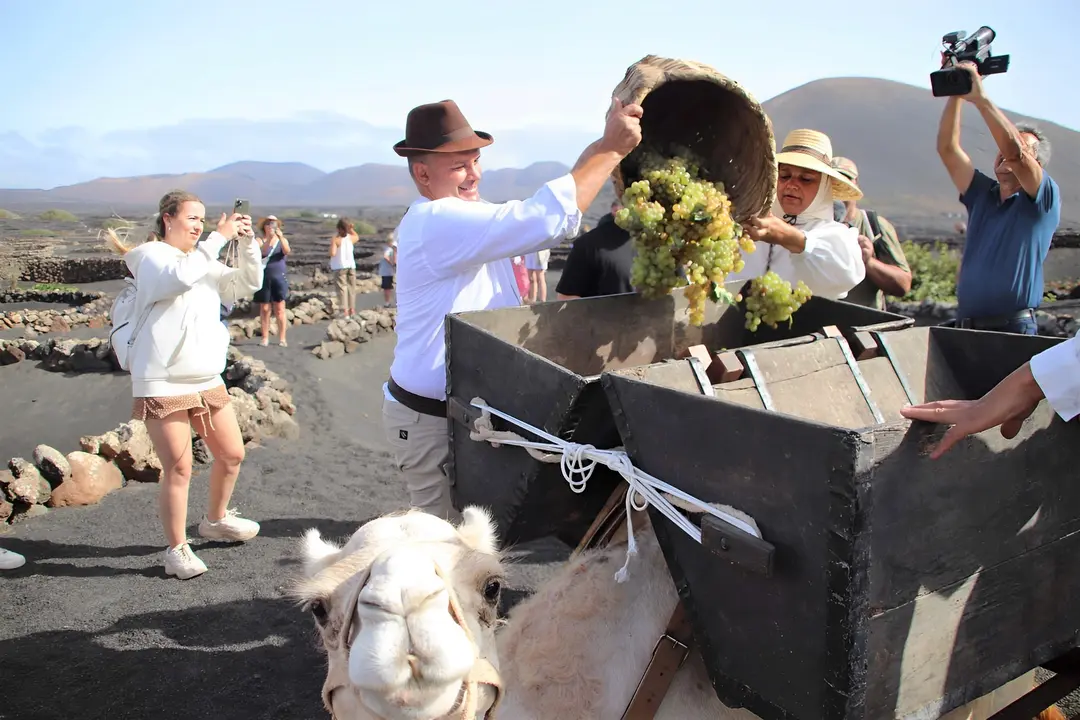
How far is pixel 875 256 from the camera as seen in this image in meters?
5.69

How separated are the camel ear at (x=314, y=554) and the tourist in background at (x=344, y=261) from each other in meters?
14.1

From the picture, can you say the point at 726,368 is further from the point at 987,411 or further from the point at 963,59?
the point at 963,59

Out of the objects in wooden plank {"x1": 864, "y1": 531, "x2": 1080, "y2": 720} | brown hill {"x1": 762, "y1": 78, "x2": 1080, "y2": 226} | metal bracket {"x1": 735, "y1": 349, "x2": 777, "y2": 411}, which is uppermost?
brown hill {"x1": 762, "y1": 78, "x2": 1080, "y2": 226}

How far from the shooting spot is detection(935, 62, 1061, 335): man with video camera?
14.8 feet

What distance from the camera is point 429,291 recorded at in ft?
10.4

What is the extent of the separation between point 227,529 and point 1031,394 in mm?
5360

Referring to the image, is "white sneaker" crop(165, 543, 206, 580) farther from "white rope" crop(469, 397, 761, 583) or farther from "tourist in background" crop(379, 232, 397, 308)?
"tourist in background" crop(379, 232, 397, 308)

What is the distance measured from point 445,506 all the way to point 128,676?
7.43 feet

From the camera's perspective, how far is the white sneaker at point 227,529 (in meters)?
5.57

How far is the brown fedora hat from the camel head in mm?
1786

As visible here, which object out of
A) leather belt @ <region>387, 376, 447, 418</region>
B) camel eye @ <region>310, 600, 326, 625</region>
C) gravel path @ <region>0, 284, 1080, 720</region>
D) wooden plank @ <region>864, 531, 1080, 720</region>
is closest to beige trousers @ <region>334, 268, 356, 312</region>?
gravel path @ <region>0, 284, 1080, 720</region>

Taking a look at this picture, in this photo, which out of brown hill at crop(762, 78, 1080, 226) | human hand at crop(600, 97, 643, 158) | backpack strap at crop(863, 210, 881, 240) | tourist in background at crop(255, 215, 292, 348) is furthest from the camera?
brown hill at crop(762, 78, 1080, 226)

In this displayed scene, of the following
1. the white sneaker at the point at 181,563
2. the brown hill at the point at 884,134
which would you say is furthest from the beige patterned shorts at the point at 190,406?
the brown hill at the point at 884,134

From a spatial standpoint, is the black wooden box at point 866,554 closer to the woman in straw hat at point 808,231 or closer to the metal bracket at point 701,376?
the metal bracket at point 701,376
